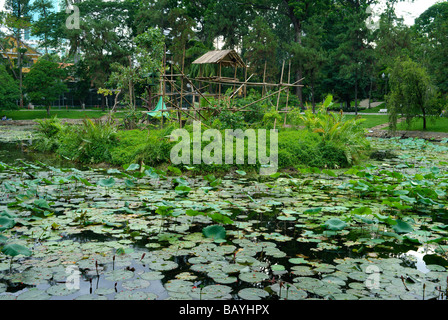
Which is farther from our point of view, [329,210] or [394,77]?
[394,77]

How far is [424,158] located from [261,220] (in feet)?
23.6

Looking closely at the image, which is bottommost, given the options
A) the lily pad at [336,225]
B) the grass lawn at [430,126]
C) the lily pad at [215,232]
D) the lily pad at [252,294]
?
the lily pad at [252,294]

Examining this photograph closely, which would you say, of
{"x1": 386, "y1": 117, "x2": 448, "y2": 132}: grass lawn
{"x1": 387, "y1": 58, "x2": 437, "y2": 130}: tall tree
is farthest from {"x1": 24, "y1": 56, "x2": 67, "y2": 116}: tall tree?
{"x1": 386, "y1": 117, "x2": 448, "y2": 132}: grass lawn

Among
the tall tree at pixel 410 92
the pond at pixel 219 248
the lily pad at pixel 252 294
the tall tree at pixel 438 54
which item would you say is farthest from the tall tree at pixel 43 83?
the lily pad at pixel 252 294

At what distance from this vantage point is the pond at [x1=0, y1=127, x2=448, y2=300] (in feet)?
9.05

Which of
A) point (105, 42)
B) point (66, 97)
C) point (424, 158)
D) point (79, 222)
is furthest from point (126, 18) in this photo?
point (79, 222)

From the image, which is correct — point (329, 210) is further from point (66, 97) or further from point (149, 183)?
point (66, 97)

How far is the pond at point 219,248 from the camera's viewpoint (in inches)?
109

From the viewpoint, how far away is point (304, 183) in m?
6.39

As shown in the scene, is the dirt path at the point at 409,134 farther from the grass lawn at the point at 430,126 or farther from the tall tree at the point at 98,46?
the tall tree at the point at 98,46

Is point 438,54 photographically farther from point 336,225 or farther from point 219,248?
point 219,248

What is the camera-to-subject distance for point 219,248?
140 inches

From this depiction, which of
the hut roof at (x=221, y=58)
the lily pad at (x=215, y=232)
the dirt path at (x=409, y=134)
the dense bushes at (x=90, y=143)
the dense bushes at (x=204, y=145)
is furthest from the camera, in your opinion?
the dirt path at (x=409, y=134)
